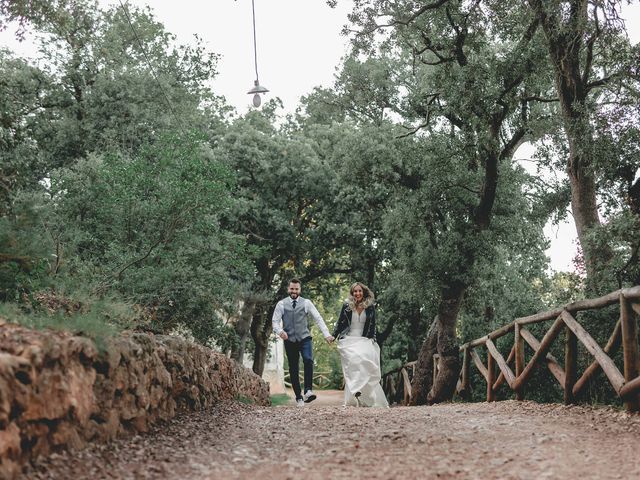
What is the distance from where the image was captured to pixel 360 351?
1091 centimetres

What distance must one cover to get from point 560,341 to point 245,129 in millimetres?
15729

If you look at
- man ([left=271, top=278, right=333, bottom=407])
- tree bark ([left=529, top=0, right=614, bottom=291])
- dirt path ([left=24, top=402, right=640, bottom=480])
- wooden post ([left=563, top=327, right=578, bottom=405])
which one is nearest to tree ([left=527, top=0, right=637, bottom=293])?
tree bark ([left=529, top=0, right=614, bottom=291])

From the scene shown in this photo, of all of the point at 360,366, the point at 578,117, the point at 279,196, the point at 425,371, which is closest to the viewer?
the point at 578,117

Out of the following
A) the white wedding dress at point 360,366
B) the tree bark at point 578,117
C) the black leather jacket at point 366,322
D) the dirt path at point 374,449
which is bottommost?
the dirt path at point 374,449

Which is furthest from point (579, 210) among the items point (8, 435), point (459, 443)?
point (8, 435)

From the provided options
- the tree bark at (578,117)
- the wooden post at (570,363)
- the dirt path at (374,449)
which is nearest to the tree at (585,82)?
the tree bark at (578,117)

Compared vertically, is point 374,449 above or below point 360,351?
below

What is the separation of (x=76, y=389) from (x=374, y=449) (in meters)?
2.32

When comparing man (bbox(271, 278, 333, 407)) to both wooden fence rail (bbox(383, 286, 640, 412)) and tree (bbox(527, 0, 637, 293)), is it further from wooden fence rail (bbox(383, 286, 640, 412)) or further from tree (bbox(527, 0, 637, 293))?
tree (bbox(527, 0, 637, 293))

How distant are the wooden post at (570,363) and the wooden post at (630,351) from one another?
1.20 meters

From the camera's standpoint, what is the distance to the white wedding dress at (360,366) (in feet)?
35.9

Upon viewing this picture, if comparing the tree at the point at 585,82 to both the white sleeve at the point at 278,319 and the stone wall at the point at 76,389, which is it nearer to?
the white sleeve at the point at 278,319

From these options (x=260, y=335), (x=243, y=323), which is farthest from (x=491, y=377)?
(x=260, y=335)

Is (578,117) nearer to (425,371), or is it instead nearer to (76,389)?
(425,371)
